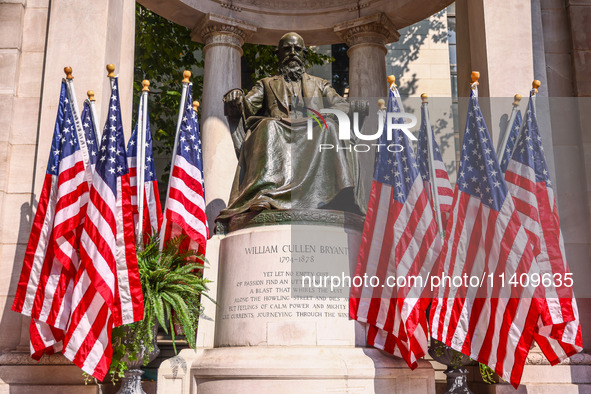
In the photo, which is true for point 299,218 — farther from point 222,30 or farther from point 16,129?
point 222,30

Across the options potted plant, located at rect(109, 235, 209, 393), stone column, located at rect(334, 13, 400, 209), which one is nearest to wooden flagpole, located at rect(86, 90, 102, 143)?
potted plant, located at rect(109, 235, 209, 393)

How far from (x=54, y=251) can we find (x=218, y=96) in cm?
729

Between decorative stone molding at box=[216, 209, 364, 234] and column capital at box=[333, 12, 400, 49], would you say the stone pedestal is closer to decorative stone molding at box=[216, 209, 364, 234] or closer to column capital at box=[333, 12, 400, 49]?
decorative stone molding at box=[216, 209, 364, 234]

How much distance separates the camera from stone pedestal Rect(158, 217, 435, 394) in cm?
878

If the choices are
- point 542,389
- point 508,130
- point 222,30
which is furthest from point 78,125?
point 542,389

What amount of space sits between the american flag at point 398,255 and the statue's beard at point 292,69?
104 inches

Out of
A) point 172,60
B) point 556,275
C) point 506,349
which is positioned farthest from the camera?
point 172,60

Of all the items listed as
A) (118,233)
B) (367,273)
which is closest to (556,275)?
(367,273)

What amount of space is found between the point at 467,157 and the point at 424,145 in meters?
0.77

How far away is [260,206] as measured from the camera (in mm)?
10219

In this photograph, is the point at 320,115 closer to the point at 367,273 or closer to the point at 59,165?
the point at 367,273

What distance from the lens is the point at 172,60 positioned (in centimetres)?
2167

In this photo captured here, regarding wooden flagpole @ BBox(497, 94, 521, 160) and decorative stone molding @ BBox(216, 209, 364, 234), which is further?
wooden flagpole @ BBox(497, 94, 521, 160)

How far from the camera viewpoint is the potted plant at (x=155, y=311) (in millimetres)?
9516
